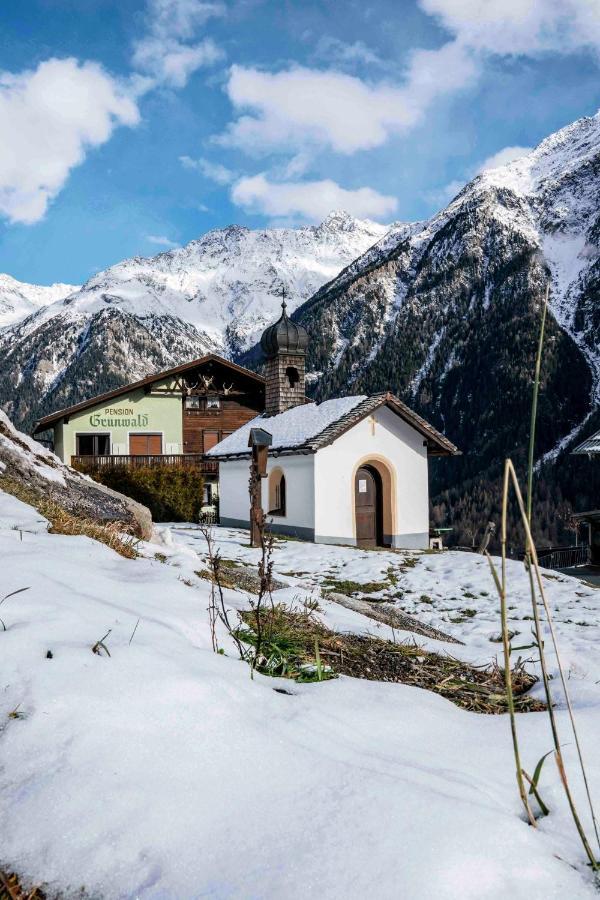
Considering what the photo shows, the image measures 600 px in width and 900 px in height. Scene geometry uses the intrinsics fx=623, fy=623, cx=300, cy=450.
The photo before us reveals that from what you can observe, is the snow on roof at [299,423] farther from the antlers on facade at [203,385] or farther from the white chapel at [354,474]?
the antlers on facade at [203,385]

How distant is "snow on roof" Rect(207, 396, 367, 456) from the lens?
774 inches

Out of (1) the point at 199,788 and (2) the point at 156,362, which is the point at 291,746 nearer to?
(1) the point at 199,788

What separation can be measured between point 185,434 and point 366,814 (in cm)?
3336

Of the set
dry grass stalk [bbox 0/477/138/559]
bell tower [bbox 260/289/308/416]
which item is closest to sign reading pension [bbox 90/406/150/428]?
bell tower [bbox 260/289/308/416]

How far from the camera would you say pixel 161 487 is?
90.4ft

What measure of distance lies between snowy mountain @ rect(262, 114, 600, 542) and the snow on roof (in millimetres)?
41443

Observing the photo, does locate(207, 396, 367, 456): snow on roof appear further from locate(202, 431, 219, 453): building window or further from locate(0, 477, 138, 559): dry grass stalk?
locate(0, 477, 138, 559): dry grass stalk

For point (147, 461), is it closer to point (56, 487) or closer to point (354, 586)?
point (354, 586)

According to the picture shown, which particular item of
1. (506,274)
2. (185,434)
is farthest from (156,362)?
(185,434)

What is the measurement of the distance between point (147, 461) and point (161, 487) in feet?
18.0

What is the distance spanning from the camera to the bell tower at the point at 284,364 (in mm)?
23797

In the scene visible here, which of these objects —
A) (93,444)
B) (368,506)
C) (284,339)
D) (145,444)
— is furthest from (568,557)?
(93,444)

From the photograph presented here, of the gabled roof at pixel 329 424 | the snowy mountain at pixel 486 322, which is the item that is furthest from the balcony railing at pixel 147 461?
the snowy mountain at pixel 486 322

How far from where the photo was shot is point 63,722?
5.91 ft
